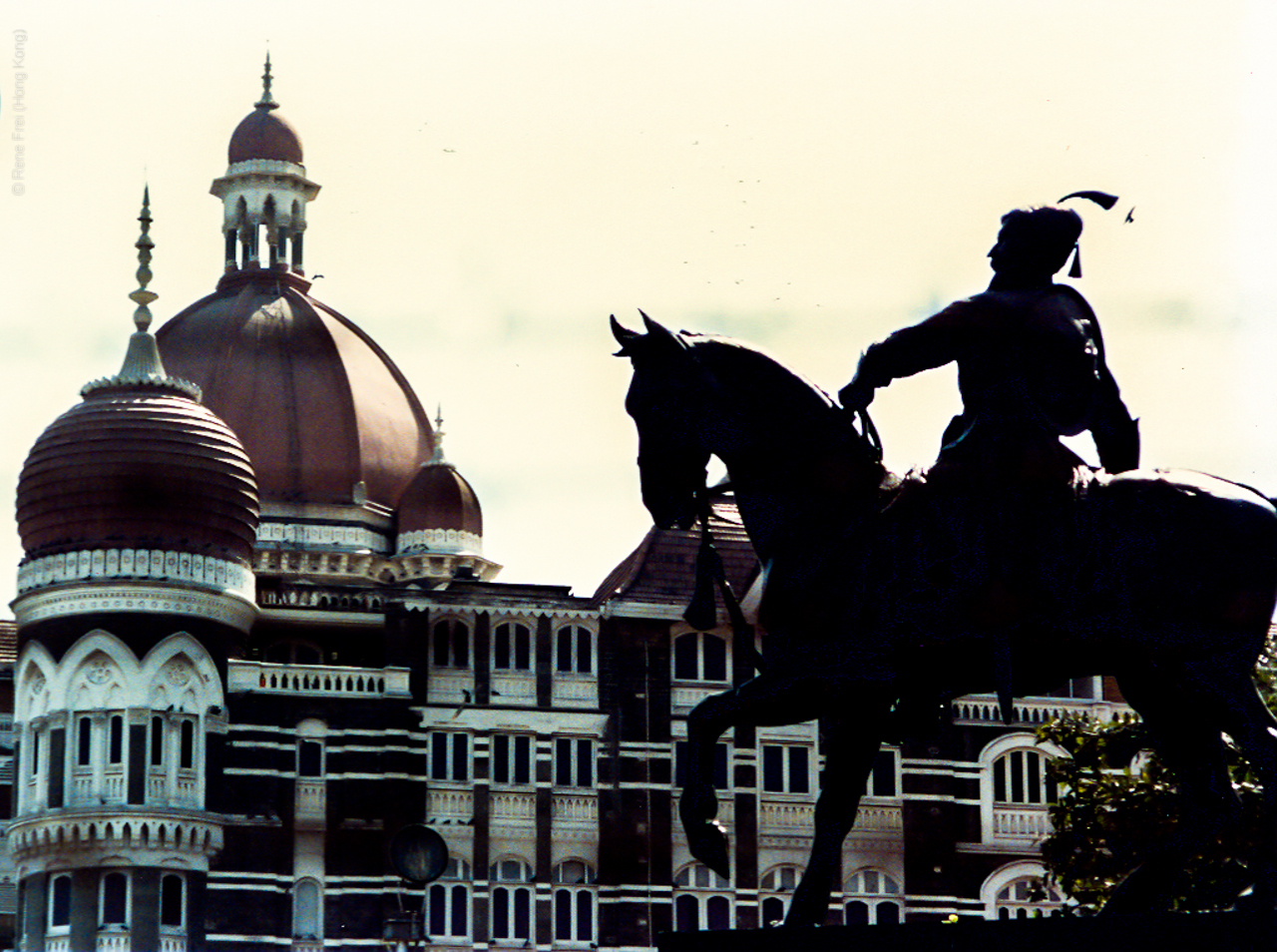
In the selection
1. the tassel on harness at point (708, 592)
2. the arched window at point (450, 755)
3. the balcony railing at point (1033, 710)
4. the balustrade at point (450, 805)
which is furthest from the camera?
the balcony railing at point (1033, 710)

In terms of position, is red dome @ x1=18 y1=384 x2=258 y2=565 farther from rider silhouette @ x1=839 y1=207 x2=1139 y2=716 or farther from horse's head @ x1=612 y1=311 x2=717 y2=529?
rider silhouette @ x1=839 y1=207 x2=1139 y2=716

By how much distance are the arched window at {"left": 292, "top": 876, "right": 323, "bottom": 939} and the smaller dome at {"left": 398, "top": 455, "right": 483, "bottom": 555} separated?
13014mm

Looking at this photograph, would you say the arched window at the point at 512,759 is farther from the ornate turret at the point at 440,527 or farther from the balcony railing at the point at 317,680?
the ornate turret at the point at 440,527

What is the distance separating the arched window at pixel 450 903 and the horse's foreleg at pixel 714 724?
48.3 meters

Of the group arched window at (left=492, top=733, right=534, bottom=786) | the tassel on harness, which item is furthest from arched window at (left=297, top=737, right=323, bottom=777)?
the tassel on harness

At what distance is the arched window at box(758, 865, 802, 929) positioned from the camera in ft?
207

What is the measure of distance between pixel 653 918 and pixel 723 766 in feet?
13.7

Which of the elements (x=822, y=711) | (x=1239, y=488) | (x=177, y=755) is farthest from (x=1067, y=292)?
(x=177, y=755)

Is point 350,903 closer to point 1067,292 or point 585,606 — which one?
point 585,606

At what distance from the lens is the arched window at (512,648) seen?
6388 cm

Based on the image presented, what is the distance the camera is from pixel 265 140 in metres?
80.9

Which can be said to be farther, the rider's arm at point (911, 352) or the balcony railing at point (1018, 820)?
the balcony railing at point (1018, 820)

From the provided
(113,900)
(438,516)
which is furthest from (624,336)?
(438,516)

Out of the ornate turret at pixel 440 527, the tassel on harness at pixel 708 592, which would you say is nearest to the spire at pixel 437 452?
the ornate turret at pixel 440 527
